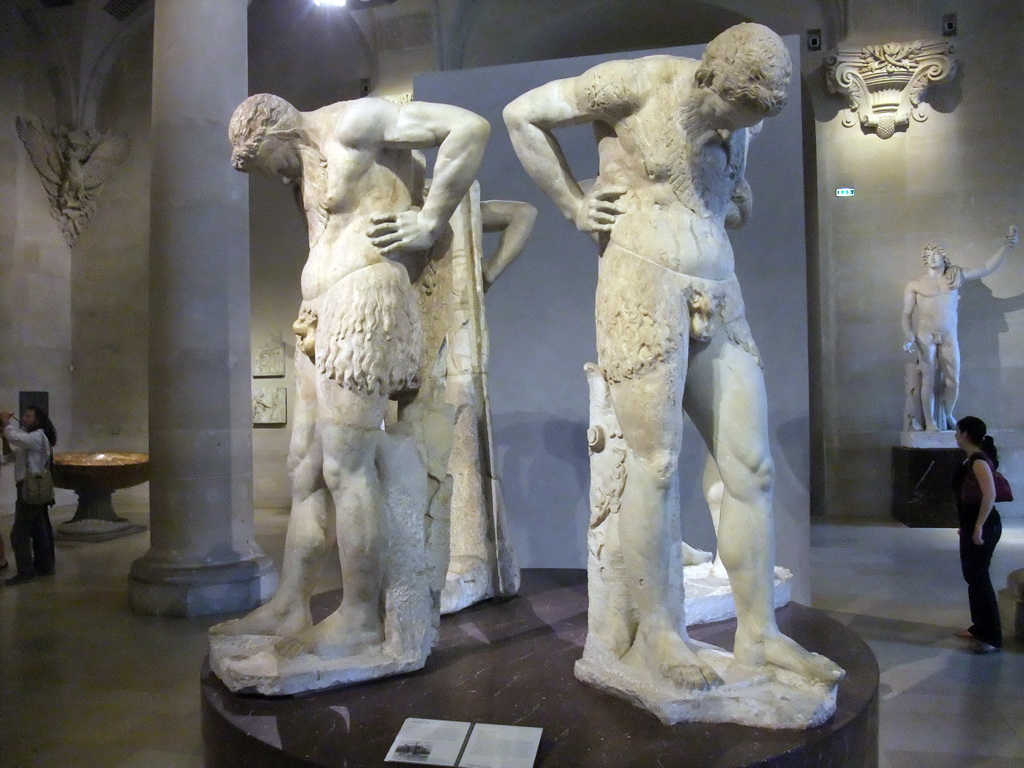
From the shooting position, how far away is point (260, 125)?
2863mm

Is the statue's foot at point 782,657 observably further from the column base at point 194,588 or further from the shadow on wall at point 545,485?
the column base at point 194,588

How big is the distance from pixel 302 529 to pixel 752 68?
2060 mm

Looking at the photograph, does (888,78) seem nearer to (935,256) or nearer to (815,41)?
(815,41)

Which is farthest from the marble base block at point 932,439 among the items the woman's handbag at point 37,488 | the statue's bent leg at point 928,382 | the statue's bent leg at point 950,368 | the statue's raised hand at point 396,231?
the woman's handbag at point 37,488

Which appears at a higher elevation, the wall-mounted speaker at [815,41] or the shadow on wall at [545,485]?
the wall-mounted speaker at [815,41]

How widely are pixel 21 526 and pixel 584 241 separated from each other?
16.9ft

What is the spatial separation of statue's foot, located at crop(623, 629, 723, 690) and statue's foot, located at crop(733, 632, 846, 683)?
0.15 m

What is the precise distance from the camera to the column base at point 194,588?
5652mm

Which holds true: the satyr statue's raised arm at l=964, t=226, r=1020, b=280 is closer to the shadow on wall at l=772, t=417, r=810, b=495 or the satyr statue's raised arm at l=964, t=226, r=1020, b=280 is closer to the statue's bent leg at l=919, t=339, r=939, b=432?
the statue's bent leg at l=919, t=339, r=939, b=432

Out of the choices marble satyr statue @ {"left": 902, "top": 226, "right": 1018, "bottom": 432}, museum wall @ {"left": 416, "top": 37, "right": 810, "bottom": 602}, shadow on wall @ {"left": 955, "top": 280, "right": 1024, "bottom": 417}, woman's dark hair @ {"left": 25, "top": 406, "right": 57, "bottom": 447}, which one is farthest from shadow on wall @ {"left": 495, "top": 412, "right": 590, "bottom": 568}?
shadow on wall @ {"left": 955, "top": 280, "right": 1024, "bottom": 417}

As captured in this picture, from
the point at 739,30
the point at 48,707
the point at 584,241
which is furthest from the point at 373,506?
the point at 584,241

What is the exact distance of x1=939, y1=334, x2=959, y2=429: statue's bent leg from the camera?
10227mm

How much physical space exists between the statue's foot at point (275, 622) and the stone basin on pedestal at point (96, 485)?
6825 millimetres

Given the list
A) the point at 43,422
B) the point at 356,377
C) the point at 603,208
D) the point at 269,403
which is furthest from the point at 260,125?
the point at 269,403
